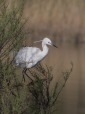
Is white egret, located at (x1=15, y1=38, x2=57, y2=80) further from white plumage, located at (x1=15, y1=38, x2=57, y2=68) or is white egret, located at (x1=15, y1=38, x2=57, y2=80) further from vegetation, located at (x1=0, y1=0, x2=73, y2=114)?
vegetation, located at (x1=0, y1=0, x2=73, y2=114)

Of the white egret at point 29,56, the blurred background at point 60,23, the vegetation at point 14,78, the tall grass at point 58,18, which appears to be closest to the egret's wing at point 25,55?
the white egret at point 29,56

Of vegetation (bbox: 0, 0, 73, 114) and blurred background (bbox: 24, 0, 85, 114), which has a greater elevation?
blurred background (bbox: 24, 0, 85, 114)

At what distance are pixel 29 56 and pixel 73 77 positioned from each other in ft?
42.4

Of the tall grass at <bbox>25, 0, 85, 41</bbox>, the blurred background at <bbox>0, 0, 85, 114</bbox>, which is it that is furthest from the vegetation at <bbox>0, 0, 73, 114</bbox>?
the tall grass at <bbox>25, 0, 85, 41</bbox>

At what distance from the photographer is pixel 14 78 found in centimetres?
1025

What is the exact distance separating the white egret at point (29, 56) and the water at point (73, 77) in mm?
3492

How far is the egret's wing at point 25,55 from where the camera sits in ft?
37.5

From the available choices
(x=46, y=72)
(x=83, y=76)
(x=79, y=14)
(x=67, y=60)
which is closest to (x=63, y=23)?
(x=79, y=14)

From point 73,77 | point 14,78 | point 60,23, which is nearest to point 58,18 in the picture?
point 60,23

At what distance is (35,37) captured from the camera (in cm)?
3691

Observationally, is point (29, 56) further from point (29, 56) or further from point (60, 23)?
point (60, 23)

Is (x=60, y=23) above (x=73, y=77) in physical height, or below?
above

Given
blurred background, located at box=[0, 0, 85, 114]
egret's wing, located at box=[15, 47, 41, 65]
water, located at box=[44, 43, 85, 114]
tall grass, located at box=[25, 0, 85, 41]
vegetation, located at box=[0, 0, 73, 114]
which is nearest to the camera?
vegetation, located at box=[0, 0, 73, 114]

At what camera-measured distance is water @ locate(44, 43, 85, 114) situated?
19.4 metres
